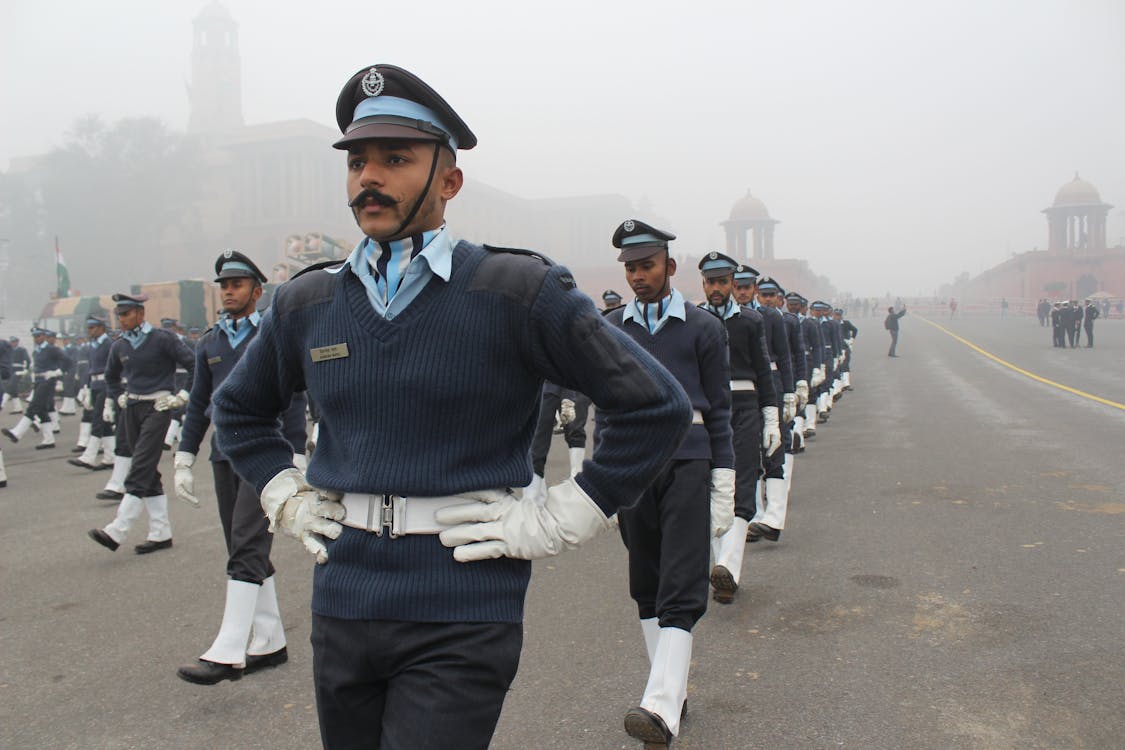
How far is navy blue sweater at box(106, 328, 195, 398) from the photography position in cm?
785

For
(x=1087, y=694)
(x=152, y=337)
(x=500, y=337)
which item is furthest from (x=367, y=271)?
(x=152, y=337)

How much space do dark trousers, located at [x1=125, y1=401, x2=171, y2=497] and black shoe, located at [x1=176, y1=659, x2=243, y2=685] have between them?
312cm

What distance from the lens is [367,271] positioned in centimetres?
207

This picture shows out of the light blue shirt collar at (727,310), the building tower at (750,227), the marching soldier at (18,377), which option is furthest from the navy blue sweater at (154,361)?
the building tower at (750,227)

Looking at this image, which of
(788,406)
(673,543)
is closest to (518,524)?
(673,543)

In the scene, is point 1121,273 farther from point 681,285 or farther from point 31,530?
point 31,530

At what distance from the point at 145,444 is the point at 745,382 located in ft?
15.8

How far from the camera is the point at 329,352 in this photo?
2035 millimetres

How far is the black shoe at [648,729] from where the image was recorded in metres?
3.43

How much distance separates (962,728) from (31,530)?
26.2ft

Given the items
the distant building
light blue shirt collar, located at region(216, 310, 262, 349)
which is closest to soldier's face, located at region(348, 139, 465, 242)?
light blue shirt collar, located at region(216, 310, 262, 349)

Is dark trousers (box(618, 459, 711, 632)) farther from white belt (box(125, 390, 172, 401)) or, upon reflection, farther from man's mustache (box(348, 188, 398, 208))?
white belt (box(125, 390, 172, 401))

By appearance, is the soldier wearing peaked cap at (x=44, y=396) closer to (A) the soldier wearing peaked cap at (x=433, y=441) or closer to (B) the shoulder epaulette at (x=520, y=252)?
→ (A) the soldier wearing peaked cap at (x=433, y=441)

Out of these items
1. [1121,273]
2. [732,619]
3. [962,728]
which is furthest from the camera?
[1121,273]
